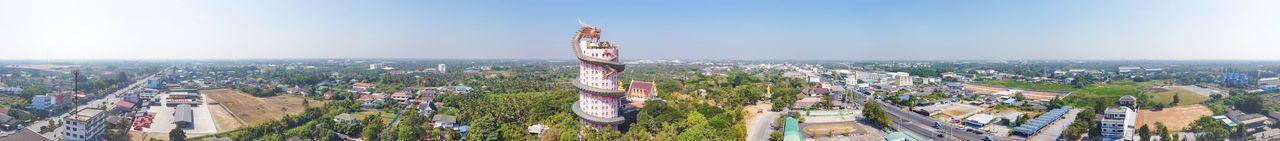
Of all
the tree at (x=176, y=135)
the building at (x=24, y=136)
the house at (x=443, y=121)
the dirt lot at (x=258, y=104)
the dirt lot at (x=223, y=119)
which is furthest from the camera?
the dirt lot at (x=258, y=104)

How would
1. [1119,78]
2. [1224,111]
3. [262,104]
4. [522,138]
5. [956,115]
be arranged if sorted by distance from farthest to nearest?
[1119,78] < [262,104] < [956,115] < [1224,111] < [522,138]

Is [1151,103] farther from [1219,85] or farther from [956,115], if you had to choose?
[1219,85]

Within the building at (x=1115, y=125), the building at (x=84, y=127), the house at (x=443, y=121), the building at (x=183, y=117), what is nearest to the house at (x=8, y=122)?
the building at (x=84, y=127)

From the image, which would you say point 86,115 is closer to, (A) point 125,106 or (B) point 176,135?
(B) point 176,135

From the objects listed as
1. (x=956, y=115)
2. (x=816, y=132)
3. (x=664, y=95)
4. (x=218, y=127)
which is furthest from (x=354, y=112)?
(x=956, y=115)

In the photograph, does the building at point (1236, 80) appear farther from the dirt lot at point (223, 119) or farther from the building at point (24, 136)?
the building at point (24, 136)

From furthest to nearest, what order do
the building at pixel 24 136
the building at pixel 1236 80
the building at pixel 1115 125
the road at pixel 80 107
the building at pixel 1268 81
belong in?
the building at pixel 1236 80
the building at pixel 1268 81
the road at pixel 80 107
the building at pixel 24 136
the building at pixel 1115 125

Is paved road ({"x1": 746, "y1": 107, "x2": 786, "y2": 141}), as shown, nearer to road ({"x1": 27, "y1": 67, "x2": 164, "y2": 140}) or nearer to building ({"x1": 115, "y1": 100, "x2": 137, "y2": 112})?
road ({"x1": 27, "y1": 67, "x2": 164, "y2": 140})

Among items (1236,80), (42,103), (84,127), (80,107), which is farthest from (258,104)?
(1236,80)
